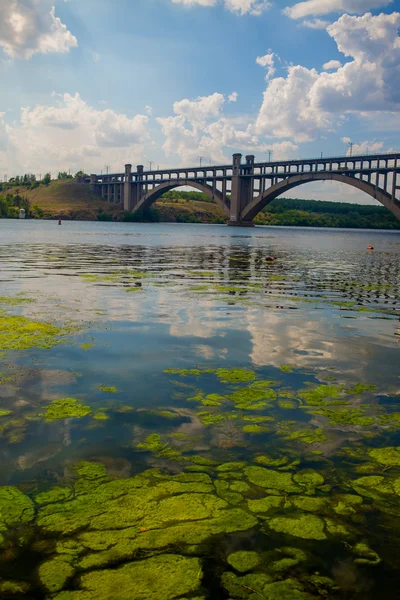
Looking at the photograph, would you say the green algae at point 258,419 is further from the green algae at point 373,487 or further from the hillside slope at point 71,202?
the hillside slope at point 71,202

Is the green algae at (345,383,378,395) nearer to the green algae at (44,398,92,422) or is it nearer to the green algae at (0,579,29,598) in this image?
the green algae at (44,398,92,422)

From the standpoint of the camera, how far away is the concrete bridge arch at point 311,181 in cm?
9500

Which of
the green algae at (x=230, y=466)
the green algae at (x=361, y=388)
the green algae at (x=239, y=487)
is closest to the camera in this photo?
the green algae at (x=239, y=487)

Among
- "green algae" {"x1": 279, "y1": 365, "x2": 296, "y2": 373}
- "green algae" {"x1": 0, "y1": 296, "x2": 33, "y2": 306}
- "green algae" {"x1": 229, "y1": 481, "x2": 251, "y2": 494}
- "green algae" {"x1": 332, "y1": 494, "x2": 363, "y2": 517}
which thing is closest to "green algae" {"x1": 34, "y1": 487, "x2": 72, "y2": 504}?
"green algae" {"x1": 229, "y1": 481, "x2": 251, "y2": 494}

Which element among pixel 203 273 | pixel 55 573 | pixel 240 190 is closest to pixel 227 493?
pixel 55 573

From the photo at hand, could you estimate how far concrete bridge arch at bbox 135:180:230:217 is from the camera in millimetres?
131125

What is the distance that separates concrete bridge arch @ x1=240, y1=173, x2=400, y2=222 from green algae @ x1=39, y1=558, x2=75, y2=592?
98.7 metres

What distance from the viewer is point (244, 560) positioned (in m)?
3.78

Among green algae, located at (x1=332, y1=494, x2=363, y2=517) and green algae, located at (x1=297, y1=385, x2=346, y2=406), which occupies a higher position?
green algae, located at (x1=297, y1=385, x2=346, y2=406)

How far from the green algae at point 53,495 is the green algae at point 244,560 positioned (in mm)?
1560

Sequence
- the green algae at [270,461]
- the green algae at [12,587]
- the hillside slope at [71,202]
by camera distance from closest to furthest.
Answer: the green algae at [12,587] < the green algae at [270,461] < the hillside slope at [71,202]

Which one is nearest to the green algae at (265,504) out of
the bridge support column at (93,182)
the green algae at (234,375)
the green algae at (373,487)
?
the green algae at (373,487)

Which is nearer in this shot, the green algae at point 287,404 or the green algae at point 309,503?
the green algae at point 309,503

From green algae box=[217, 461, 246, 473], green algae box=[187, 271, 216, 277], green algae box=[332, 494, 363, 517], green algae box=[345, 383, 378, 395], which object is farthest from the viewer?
green algae box=[187, 271, 216, 277]
